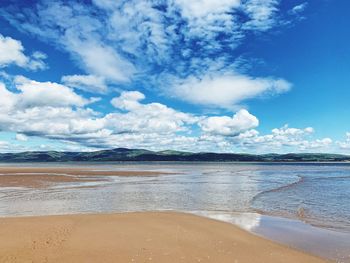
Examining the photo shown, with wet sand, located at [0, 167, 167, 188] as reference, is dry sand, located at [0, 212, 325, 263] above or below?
below

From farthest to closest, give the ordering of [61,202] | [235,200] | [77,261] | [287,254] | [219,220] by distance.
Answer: [235,200] < [61,202] < [219,220] < [287,254] < [77,261]

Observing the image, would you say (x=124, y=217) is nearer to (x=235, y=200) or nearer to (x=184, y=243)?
(x=184, y=243)

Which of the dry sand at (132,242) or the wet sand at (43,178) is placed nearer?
the dry sand at (132,242)

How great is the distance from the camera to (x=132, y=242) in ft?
42.6

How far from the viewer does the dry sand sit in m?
11.1

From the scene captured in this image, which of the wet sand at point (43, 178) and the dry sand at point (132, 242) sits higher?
the wet sand at point (43, 178)

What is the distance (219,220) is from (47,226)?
8815mm

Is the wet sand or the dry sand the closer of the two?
the dry sand

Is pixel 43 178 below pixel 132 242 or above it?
above

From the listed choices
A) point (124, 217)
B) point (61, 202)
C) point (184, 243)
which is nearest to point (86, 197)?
point (61, 202)

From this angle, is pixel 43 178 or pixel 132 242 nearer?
pixel 132 242

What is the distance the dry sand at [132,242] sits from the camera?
11.1 m

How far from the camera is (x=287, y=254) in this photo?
11.9 meters

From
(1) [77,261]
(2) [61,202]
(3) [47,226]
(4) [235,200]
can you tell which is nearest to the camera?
(1) [77,261]
